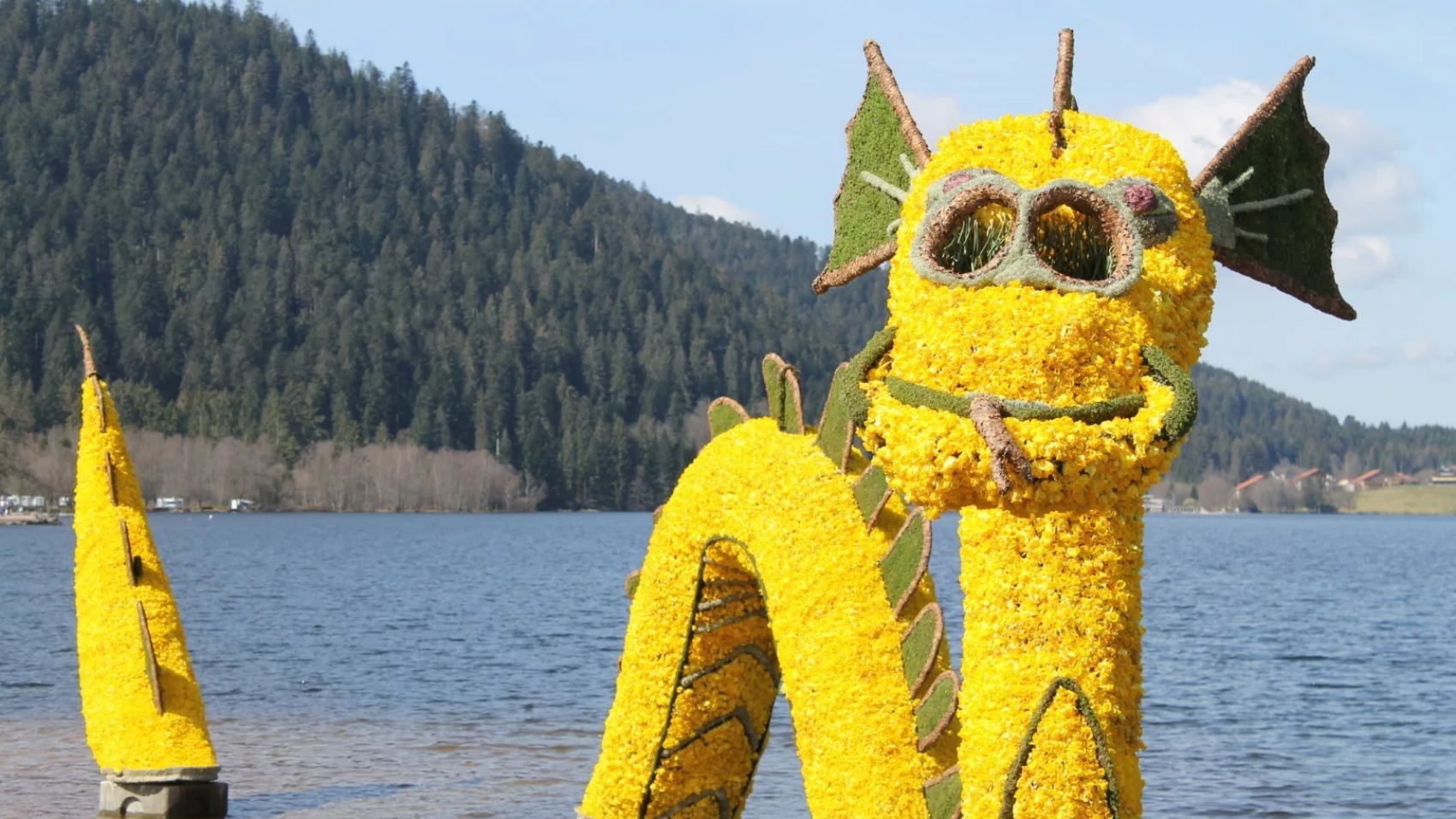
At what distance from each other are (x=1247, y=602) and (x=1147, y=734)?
1575 inches

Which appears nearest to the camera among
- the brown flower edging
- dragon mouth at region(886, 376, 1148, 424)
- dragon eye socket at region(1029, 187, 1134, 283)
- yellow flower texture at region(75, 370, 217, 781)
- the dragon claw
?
the dragon claw

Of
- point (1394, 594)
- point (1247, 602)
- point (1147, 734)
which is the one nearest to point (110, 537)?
point (1147, 734)

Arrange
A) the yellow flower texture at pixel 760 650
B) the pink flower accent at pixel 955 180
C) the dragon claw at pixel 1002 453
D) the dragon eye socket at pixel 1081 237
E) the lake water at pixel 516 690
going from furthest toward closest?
the lake water at pixel 516 690 < the yellow flower texture at pixel 760 650 < the pink flower accent at pixel 955 180 < the dragon eye socket at pixel 1081 237 < the dragon claw at pixel 1002 453

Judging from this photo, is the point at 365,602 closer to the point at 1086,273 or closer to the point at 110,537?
the point at 110,537

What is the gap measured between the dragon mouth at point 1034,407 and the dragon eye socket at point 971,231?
56 cm

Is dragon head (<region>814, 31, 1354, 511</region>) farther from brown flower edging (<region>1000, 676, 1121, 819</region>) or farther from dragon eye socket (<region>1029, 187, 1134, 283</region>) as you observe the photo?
brown flower edging (<region>1000, 676, 1121, 819</region>)

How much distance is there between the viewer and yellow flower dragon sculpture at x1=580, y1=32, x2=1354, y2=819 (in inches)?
273

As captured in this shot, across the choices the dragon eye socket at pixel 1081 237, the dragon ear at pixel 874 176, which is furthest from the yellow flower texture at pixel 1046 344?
the dragon ear at pixel 874 176

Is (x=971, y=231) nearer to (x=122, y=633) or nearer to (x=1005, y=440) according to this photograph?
(x=1005, y=440)

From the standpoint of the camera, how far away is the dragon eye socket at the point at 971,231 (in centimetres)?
738

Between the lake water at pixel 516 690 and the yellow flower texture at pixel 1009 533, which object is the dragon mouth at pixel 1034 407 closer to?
the yellow flower texture at pixel 1009 533

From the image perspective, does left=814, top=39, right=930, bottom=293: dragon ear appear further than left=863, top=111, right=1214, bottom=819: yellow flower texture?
Yes

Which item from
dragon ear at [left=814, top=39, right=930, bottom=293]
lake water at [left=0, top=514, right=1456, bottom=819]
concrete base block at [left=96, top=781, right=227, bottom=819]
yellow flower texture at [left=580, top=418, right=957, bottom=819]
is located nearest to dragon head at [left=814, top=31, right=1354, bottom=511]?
dragon ear at [left=814, top=39, right=930, bottom=293]

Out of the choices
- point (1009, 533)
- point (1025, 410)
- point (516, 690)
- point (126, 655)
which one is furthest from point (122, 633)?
point (516, 690)
